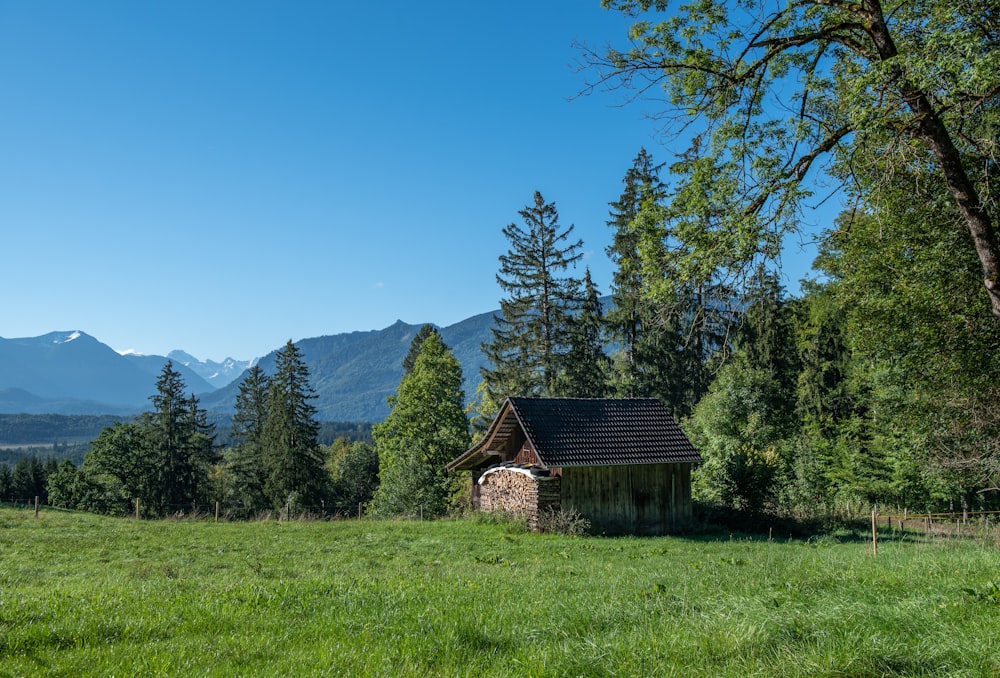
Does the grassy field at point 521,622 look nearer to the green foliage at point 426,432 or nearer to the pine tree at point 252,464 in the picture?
the green foliage at point 426,432

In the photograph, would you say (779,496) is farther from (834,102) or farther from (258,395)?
(258,395)

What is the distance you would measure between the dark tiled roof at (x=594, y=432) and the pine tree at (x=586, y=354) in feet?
33.6

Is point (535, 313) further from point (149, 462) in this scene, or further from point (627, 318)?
point (149, 462)

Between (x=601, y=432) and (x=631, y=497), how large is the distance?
301 cm

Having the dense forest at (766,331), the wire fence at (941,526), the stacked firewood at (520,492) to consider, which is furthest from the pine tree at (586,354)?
the wire fence at (941,526)

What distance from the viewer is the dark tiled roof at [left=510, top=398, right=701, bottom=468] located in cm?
2559

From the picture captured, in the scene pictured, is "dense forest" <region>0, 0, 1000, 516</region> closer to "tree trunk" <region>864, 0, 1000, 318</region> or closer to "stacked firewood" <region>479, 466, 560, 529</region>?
"tree trunk" <region>864, 0, 1000, 318</region>

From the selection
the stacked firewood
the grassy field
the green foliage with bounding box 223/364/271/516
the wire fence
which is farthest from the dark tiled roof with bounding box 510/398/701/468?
the green foliage with bounding box 223/364/271/516

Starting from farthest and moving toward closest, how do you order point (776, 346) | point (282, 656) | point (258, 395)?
1. point (258, 395)
2. point (776, 346)
3. point (282, 656)

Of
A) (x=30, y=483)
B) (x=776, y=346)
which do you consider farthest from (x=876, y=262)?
(x=30, y=483)

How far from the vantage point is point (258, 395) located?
6381 centimetres

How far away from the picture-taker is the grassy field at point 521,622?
5.11m

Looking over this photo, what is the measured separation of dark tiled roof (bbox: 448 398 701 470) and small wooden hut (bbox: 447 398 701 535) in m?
0.04

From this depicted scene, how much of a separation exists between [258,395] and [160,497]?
15.6 metres
